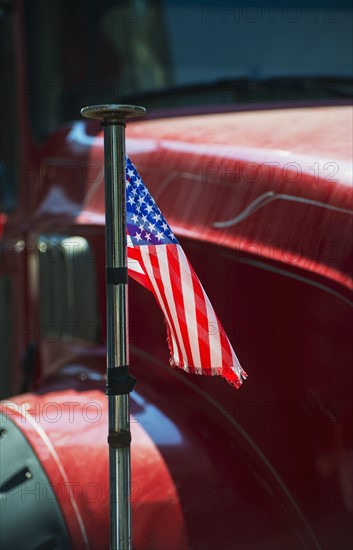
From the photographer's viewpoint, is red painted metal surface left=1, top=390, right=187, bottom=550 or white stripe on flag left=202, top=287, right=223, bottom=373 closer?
white stripe on flag left=202, top=287, right=223, bottom=373

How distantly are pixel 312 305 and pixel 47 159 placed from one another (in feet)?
4.19

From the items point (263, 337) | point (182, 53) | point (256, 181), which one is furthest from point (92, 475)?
point (182, 53)

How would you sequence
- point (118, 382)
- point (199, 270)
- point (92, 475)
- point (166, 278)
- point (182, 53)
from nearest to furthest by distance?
1. point (118, 382)
2. point (166, 278)
3. point (92, 475)
4. point (199, 270)
5. point (182, 53)

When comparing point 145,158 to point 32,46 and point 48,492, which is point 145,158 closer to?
point 32,46

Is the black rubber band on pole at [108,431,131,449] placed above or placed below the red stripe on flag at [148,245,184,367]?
below

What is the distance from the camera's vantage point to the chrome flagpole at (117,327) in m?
1.50

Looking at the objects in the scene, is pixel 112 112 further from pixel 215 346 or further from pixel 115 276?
pixel 215 346

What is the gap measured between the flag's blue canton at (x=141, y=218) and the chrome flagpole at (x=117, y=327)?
9cm

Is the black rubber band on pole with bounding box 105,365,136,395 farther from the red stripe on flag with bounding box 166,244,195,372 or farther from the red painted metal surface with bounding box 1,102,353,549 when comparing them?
the red painted metal surface with bounding box 1,102,353,549

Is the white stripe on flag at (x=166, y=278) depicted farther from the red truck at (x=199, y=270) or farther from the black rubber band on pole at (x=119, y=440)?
the red truck at (x=199, y=270)

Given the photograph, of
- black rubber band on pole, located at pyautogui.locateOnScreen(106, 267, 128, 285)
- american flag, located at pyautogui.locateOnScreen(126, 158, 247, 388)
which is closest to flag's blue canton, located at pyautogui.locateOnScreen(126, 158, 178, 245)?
american flag, located at pyautogui.locateOnScreen(126, 158, 247, 388)

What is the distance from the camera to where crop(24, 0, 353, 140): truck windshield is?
246cm

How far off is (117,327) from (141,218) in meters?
0.22

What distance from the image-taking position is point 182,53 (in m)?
2.62
